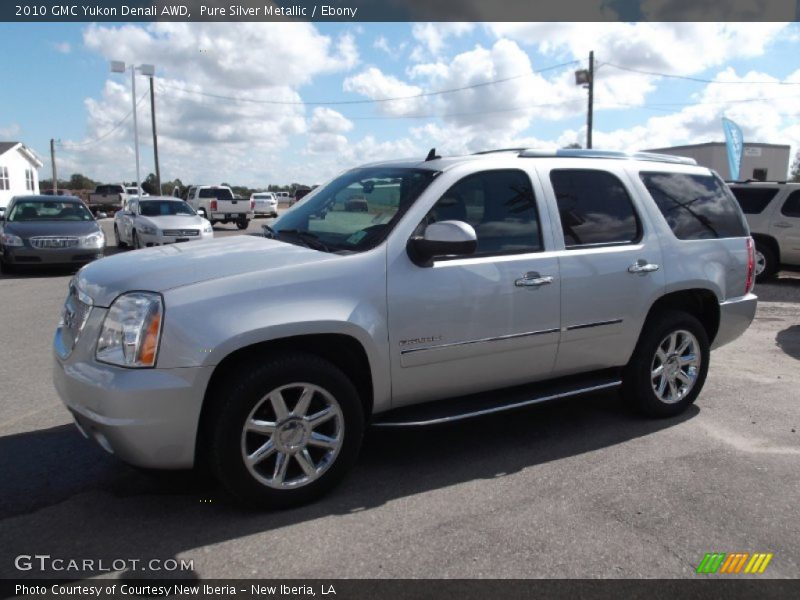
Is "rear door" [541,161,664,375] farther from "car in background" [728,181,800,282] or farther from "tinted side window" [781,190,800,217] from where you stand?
"tinted side window" [781,190,800,217]

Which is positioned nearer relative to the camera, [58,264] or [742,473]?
[742,473]

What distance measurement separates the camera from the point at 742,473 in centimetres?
401

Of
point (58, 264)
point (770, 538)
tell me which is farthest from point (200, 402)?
point (58, 264)

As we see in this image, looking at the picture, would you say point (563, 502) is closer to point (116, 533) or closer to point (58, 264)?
point (116, 533)

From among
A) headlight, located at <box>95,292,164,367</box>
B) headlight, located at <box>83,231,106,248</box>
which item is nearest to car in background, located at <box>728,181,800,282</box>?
headlight, located at <box>95,292,164,367</box>

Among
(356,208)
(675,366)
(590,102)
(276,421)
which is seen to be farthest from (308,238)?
(590,102)

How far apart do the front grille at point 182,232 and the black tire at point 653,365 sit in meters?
13.1

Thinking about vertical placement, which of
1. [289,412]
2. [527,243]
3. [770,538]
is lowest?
[770,538]

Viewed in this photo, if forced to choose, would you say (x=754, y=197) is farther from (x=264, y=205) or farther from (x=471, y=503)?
(x=264, y=205)

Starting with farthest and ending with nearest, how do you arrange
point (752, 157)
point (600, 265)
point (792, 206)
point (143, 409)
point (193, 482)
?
1. point (752, 157)
2. point (792, 206)
3. point (600, 265)
4. point (193, 482)
5. point (143, 409)

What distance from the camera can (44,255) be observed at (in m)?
12.6

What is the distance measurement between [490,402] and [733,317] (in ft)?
7.91

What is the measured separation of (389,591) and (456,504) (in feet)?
2.83

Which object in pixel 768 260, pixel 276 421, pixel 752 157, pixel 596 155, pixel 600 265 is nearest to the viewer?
pixel 276 421
